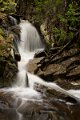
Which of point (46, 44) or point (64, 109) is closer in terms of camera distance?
point (64, 109)

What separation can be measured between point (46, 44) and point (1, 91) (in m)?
9.05

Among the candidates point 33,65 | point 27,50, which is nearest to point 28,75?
point 33,65

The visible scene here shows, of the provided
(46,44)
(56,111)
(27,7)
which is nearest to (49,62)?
(46,44)

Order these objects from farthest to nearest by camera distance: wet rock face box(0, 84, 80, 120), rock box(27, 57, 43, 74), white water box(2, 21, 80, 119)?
rock box(27, 57, 43, 74) < white water box(2, 21, 80, 119) < wet rock face box(0, 84, 80, 120)

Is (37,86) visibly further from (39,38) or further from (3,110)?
(39,38)

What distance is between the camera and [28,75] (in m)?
14.8

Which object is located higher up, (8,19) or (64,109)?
(8,19)

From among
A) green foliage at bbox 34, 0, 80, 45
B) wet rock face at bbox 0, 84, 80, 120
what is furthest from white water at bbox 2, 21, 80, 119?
green foliage at bbox 34, 0, 80, 45

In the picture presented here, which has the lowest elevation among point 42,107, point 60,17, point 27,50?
point 27,50

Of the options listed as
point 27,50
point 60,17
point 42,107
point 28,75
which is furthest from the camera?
point 27,50

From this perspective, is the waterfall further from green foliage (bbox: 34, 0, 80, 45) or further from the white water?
green foliage (bbox: 34, 0, 80, 45)

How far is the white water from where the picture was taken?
39.0ft

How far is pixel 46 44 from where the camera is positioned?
20.3m

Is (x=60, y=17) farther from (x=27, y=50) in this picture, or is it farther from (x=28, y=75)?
(x=28, y=75)
